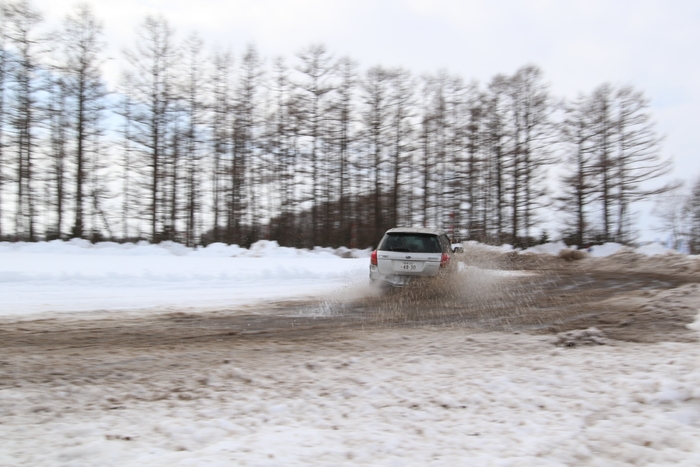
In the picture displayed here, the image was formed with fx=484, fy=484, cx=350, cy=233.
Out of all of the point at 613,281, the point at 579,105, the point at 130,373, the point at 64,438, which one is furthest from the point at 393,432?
the point at 579,105

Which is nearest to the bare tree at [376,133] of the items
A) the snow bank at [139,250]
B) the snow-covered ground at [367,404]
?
the snow bank at [139,250]

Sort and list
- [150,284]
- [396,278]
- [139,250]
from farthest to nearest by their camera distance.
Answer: [139,250]
[150,284]
[396,278]

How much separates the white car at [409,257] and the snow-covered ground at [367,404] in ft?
11.9

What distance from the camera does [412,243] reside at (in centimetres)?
1039

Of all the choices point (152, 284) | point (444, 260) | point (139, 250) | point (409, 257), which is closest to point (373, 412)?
point (409, 257)

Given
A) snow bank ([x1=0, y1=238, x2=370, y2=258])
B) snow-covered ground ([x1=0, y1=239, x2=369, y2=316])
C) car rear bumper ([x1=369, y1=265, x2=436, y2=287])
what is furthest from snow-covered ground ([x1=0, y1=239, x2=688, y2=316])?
snow bank ([x1=0, y1=238, x2=370, y2=258])

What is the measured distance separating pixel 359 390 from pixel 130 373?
2.22 m

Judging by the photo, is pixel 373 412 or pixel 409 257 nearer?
pixel 373 412

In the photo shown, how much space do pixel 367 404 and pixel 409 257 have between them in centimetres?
657

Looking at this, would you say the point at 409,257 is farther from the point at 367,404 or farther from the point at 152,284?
the point at 367,404

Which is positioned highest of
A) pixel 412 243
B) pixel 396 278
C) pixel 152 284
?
pixel 412 243

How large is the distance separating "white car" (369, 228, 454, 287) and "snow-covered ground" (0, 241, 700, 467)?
3.64 meters

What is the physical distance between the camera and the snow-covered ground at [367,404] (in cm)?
294

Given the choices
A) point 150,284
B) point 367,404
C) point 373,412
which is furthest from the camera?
point 150,284
